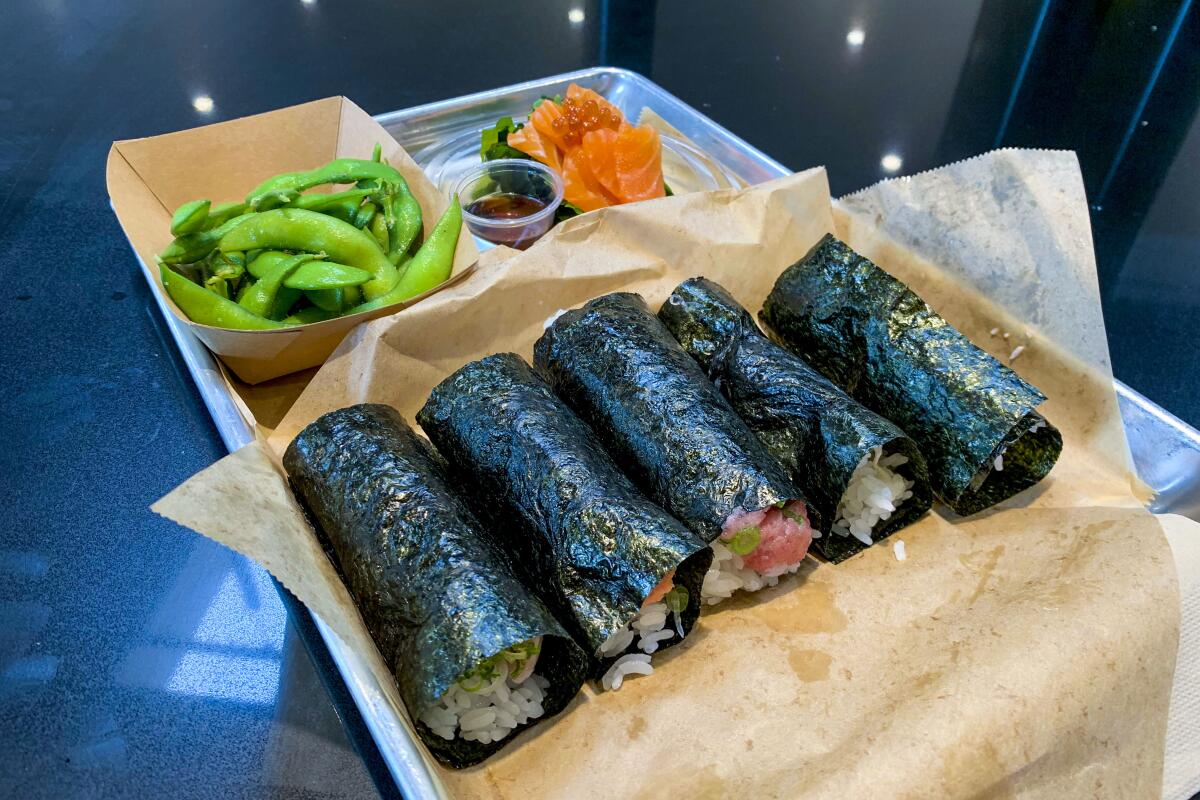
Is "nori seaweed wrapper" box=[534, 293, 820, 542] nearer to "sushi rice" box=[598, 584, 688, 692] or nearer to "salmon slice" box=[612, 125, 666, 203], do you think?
"sushi rice" box=[598, 584, 688, 692]

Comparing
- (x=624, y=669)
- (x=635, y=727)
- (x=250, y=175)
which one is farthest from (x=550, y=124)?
(x=635, y=727)

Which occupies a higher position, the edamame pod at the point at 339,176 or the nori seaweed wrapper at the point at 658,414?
the edamame pod at the point at 339,176

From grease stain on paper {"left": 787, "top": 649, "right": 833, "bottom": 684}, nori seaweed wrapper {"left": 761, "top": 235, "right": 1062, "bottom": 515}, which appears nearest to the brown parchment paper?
grease stain on paper {"left": 787, "top": 649, "right": 833, "bottom": 684}

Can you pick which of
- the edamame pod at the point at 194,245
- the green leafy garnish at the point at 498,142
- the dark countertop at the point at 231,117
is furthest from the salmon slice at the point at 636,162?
the edamame pod at the point at 194,245

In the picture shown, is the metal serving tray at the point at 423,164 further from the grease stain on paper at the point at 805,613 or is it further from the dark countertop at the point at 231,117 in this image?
the grease stain on paper at the point at 805,613

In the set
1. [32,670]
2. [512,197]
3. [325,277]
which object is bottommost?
[32,670]

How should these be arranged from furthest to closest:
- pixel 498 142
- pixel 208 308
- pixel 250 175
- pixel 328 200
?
pixel 498 142 → pixel 250 175 → pixel 328 200 → pixel 208 308

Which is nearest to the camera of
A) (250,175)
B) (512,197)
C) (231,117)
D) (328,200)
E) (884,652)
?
(884,652)

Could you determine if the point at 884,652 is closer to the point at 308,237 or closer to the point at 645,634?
the point at 645,634
